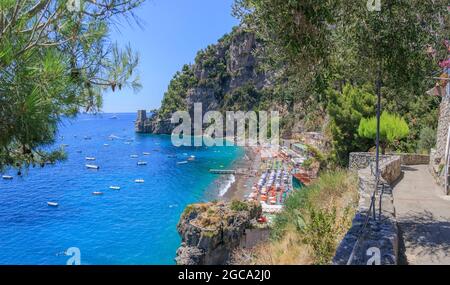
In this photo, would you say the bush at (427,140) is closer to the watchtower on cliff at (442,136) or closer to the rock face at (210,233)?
the watchtower on cliff at (442,136)

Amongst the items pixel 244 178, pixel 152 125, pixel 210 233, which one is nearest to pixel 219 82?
pixel 152 125

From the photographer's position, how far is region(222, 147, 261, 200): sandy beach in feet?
A: 125

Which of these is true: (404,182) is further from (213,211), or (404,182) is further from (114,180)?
(114,180)

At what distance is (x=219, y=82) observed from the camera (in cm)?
10956

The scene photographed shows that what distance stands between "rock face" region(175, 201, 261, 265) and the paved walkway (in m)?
A: 10.3

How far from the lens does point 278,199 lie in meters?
32.8

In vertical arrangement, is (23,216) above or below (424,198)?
below

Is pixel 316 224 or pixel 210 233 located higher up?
pixel 316 224

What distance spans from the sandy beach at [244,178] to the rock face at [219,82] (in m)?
35.6

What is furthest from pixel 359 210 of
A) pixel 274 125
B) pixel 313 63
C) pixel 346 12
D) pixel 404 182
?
pixel 274 125

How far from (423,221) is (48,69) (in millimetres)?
8701

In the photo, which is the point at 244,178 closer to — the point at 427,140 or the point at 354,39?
the point at 427,140

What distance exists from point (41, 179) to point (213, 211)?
37110mm
